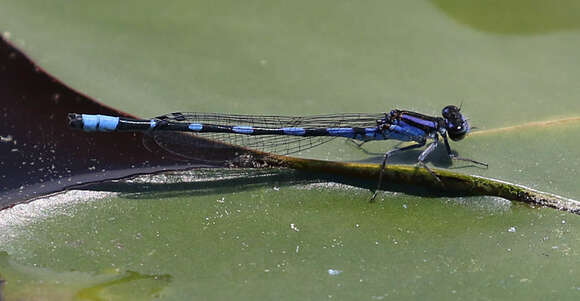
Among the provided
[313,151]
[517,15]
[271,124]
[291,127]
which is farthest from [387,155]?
[517,15]

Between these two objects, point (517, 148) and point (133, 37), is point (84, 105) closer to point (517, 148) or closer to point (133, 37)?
point (133, 37)

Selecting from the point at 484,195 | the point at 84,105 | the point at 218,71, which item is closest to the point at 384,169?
the point at 484,195

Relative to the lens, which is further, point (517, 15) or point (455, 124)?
point (517, 15)

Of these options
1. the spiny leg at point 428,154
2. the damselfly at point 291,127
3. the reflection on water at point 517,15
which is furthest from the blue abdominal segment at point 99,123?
the reflection on water at point 517,15

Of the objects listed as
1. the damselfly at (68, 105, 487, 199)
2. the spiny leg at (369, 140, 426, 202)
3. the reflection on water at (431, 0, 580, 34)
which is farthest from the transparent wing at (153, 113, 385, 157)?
the reflection on water at (431, 0, 580, 34)

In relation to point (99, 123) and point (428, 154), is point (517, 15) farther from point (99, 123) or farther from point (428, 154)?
point (99, 123)

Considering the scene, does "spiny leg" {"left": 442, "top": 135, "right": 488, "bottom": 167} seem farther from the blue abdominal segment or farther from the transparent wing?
the blue abdominal segment

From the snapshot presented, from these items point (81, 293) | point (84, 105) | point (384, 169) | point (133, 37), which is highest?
point (133, 37)
